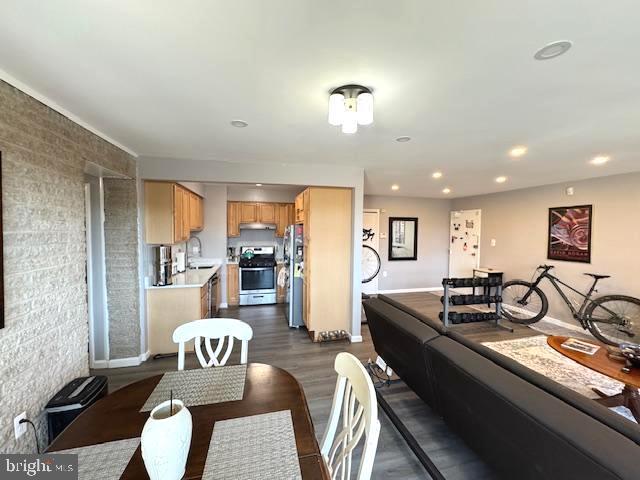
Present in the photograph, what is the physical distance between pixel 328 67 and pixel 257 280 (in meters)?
4.49

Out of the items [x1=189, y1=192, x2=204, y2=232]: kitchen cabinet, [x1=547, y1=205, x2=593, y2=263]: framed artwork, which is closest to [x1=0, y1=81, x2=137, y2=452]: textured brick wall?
[x1=189, y1=192, x2=204, y2=232]: kitchen cabinet

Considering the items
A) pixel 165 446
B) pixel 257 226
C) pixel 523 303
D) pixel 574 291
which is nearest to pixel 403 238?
pixel 523 303

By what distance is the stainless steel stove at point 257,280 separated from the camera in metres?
5.27

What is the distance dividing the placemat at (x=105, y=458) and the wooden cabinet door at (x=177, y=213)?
2.75 metres

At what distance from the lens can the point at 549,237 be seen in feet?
15.4

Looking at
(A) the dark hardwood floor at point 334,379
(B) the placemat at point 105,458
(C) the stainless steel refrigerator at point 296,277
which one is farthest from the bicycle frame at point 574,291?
(B) the placemat at point 105,458

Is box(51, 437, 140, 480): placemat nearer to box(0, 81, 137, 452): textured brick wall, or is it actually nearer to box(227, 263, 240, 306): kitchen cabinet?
box(0, 81, 137, 452): textured brick wall

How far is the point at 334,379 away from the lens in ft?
9.26

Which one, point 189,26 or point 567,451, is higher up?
point 189,26

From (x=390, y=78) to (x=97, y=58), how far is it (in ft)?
A: 4.91

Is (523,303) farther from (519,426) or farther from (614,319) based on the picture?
(519,426)

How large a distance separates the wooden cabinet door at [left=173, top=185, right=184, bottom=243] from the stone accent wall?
16.9 inches

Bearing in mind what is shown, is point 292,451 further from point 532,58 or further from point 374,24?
point 532,58

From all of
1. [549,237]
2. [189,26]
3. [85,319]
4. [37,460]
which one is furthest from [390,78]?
[549,237]
